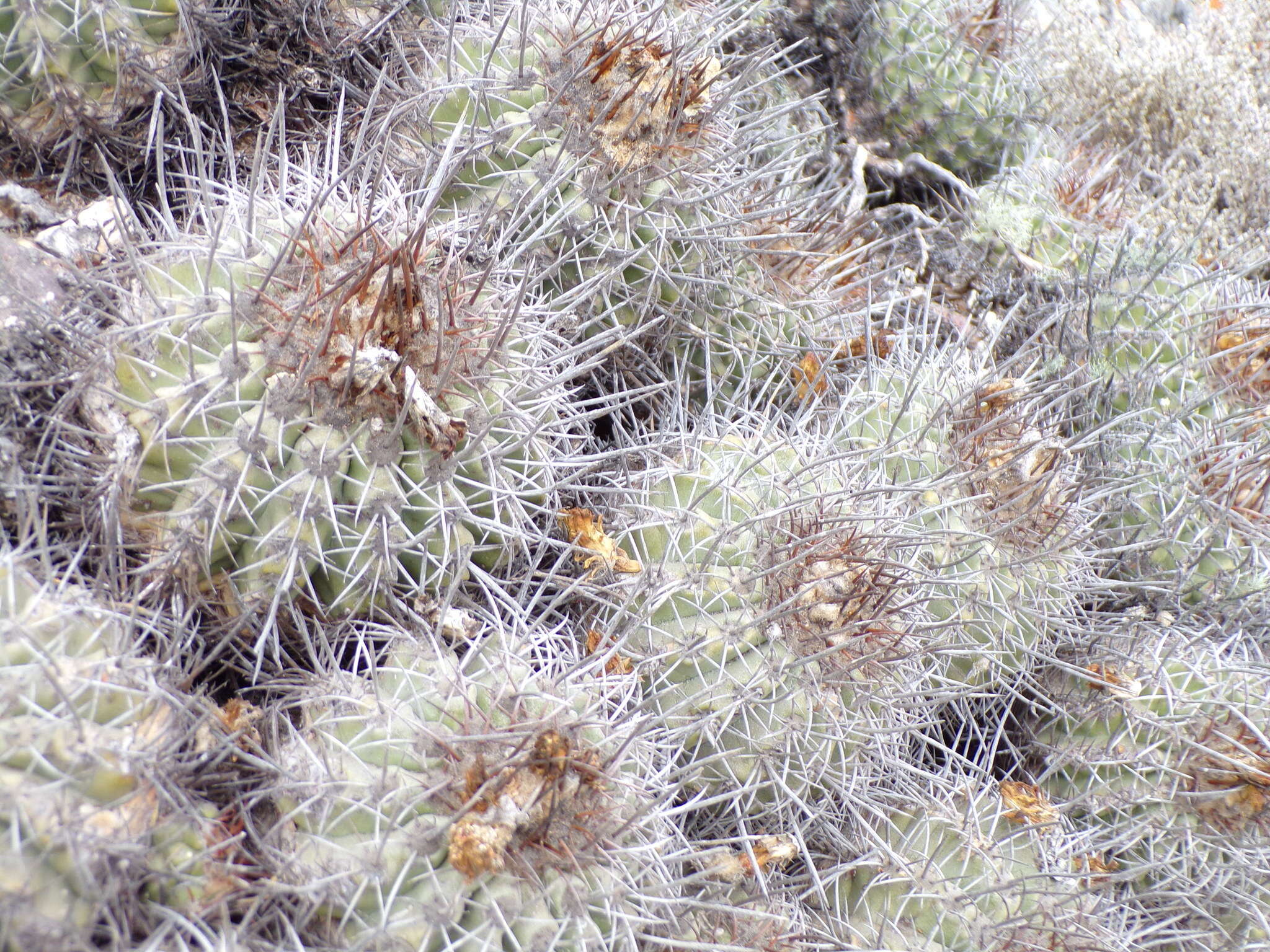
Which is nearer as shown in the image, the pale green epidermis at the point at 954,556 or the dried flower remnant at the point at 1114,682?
the pale green epidermis at the point at 954,556

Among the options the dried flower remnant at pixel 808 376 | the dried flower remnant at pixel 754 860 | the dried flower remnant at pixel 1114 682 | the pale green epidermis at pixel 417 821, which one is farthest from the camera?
the dried flower remnant at pixel 808 376

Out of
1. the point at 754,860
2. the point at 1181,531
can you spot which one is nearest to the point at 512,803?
the point at 754,860

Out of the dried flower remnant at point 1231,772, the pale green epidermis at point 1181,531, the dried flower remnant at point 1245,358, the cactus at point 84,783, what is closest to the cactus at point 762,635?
the cactus at point 84,783

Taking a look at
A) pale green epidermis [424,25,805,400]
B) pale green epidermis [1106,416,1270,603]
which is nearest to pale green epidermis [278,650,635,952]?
pale green epidermis [424,25,805,400]

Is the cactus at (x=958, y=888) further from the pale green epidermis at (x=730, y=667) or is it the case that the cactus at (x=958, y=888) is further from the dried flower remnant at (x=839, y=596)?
the dried flower remnant at (x=839, y=596)

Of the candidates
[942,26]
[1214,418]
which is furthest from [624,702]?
[942,26]

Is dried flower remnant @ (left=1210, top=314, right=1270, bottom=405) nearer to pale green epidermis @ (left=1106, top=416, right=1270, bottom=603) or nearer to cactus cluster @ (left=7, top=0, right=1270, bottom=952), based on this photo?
cactus cluster @ (left=7, top=0, right=1270, bottom=952)

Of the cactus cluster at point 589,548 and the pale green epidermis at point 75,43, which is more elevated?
the pale green epidermis at point 75,43

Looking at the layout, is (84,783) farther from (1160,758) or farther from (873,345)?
(1160,758)
